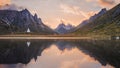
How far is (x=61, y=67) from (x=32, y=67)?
4.66 meters

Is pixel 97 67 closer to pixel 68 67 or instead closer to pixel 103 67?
pixel 103 67

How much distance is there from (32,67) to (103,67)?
456 inches

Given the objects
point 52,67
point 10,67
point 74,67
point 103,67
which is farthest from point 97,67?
point 10,67

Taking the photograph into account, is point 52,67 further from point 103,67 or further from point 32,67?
point 103,67

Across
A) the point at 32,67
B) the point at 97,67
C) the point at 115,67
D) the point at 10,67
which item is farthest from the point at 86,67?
the point at 10,67

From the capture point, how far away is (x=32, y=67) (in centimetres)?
4350

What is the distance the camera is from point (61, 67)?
145ft

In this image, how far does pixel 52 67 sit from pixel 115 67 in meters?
10.1

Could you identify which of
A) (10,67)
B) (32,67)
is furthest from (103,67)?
(10,67)

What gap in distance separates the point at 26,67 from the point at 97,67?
11.6 metres

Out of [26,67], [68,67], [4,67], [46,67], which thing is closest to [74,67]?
[68,67]

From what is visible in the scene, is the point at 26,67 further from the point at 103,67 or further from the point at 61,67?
the point at 103,67

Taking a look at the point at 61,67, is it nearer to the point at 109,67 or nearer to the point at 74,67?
the point at 74,67

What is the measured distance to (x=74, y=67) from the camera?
45000mm
